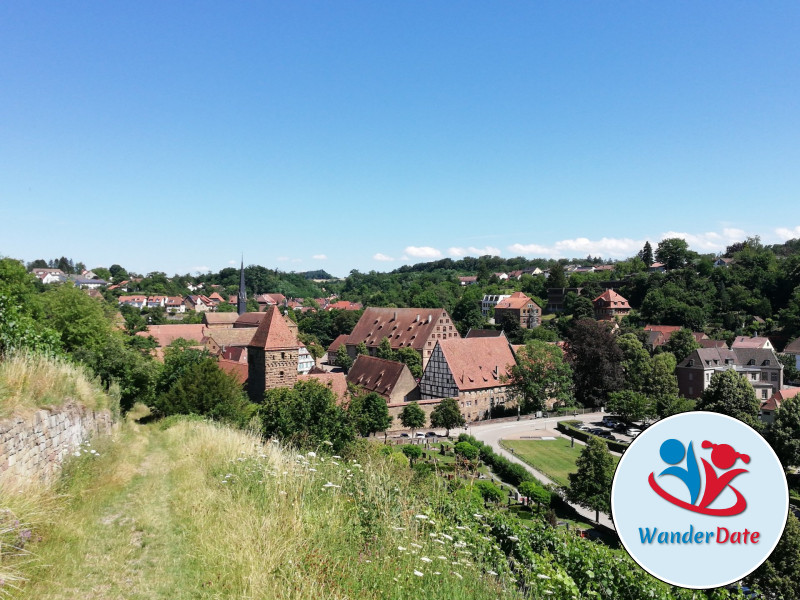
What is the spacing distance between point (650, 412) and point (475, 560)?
4139cm

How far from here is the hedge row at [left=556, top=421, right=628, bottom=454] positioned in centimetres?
3644

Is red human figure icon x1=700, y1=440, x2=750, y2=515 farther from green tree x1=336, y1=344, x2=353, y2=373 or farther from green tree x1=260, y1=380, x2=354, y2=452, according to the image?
green tree x1=336, y1=344, x2=353, y2=373

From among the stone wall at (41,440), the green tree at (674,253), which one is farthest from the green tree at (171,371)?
the green tree at (674,253)

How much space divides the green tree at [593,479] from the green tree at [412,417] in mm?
15268

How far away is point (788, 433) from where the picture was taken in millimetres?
30453

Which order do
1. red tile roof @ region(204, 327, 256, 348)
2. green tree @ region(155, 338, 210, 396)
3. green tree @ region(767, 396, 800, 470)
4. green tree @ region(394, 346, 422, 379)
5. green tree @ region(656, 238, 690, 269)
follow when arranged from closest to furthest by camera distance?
green tree @ region(155, 338, 210, 396) → green tree @ region(767, 396, 800, 470) → green tree @ region(394, 346, 422, 379) → red tile roof @ region(204, 327, 256, 348) → green tree @ region(656, 238, 690, 269)

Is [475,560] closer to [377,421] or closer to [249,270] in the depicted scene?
[377,421]

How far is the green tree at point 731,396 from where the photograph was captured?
35.6 meters

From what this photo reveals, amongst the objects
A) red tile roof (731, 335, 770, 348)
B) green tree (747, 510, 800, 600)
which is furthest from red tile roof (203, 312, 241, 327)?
green tree (747, 510, 800, 600)

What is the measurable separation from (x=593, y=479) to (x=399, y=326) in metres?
42.0

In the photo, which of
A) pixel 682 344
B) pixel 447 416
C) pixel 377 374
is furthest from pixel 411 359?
pixel 682 344

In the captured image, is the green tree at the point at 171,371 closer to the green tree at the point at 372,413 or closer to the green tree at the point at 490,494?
the green tree at the point at 372,413

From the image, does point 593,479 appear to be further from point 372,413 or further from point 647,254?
point 647,254

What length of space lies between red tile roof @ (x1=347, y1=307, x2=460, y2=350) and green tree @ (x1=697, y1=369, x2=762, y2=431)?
30.5m
